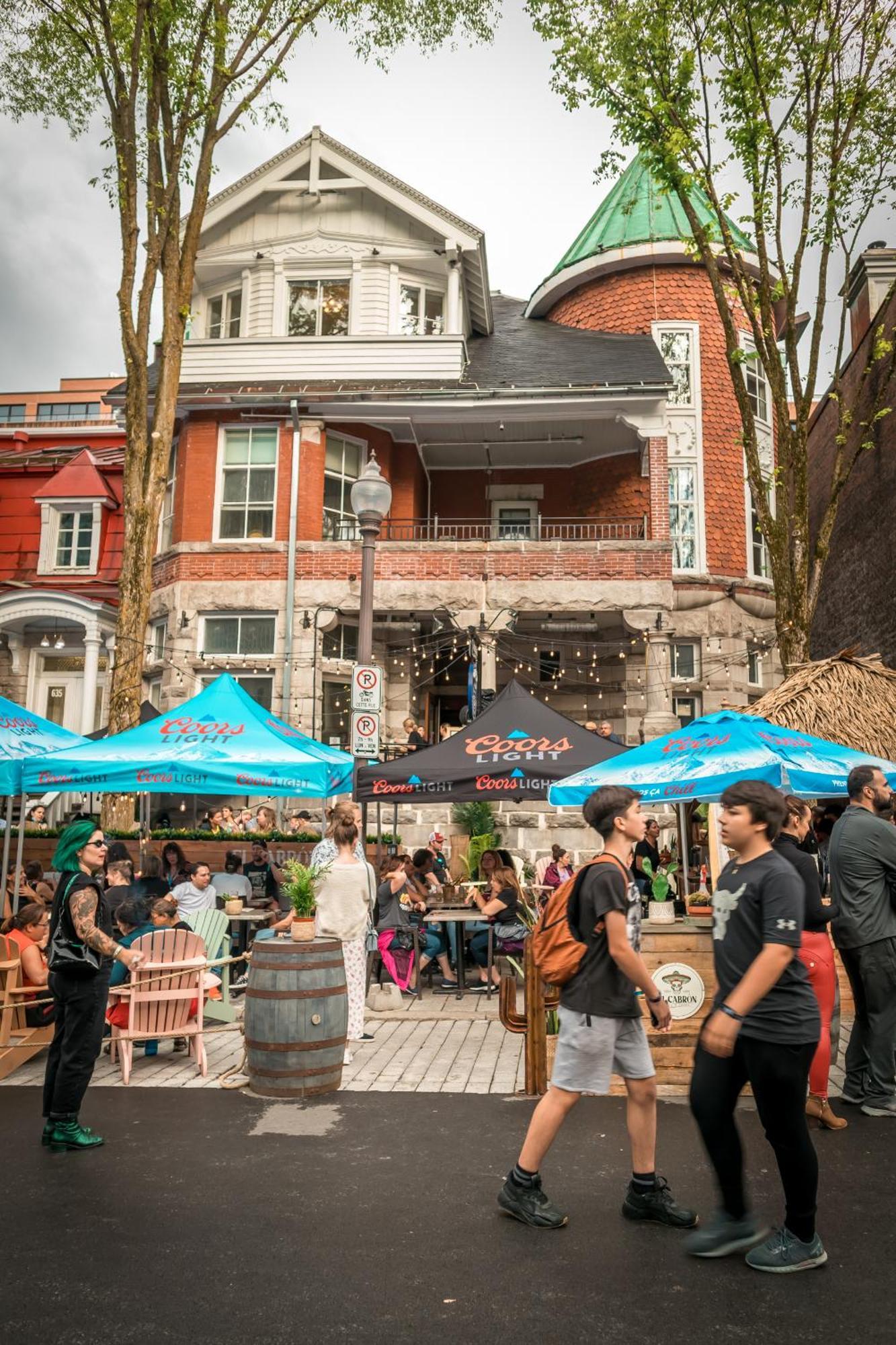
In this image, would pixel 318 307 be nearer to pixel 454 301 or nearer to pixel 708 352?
pixel 454 301

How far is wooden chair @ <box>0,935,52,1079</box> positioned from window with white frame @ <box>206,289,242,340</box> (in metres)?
17.4

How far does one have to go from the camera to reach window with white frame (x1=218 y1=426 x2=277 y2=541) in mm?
21297

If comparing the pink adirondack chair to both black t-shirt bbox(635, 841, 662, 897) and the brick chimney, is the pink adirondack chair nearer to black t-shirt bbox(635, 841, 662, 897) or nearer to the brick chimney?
black t-shirt bbox(635, 841, 662, 897)

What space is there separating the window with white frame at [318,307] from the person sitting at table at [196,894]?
1453cm

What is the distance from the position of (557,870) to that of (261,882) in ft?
13.8

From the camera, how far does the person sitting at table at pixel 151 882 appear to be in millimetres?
11219

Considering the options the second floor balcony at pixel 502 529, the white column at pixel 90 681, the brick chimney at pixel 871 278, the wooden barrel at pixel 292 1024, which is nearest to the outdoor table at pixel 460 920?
the wooden barrel at pixel 292 1024

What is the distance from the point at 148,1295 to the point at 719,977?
8.29 feet

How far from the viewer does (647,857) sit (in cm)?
1634

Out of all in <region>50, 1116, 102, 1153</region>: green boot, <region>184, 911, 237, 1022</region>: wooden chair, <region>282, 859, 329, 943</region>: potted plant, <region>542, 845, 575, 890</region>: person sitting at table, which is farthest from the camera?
<region>542, 845, 575, 890</region>: person sitting at table

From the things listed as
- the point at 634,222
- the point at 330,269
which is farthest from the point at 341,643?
the point at 634,222

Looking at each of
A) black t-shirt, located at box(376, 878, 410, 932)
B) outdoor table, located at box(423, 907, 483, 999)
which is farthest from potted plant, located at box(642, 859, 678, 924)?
black t-shirt, located at box(376, 878, 410, 932)

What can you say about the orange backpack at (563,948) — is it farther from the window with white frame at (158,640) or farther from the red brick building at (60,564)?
the red brick building at (60,564)

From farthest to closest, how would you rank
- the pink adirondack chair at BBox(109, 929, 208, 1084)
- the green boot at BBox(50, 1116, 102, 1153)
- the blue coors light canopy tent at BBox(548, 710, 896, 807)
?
1. the blue coors light canopy tent at BBox(548, 710, 896, 807)
2. the pink adirondack chair at BBox(109, 929, 208, 1084)
3. the green boot at BBox(50, 1116, 102, 1153)
